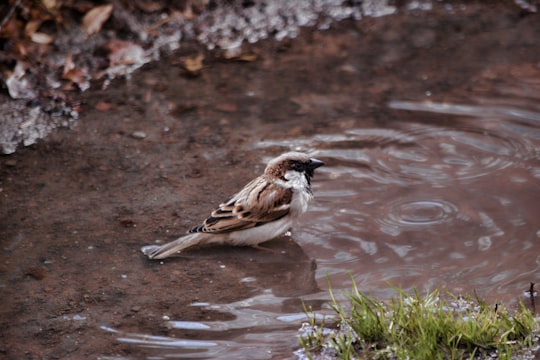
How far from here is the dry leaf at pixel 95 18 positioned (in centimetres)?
888

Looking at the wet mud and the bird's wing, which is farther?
the bird's wing

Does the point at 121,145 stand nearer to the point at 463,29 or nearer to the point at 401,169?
the point at 401,169

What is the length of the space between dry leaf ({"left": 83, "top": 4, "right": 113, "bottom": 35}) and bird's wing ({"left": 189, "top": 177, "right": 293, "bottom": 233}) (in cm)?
371

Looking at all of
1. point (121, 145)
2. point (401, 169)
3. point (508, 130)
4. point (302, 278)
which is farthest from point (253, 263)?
point (508, 130)

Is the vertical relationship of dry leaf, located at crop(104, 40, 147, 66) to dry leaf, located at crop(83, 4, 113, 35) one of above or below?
below

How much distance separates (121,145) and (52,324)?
8.28 feet

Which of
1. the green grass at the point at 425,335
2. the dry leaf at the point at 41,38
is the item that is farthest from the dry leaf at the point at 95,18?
the green grass at the point at 425,335

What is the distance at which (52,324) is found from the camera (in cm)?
500

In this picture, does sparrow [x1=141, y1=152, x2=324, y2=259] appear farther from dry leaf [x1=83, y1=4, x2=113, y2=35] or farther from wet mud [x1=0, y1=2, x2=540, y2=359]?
dry leaf [x1=83, y1=4, x2=113, y2=35]

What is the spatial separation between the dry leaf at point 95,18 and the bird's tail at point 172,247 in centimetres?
392

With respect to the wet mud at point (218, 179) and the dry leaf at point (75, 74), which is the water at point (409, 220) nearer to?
the wet mud at point (218, 179)

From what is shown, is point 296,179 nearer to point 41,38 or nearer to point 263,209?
point 263,209

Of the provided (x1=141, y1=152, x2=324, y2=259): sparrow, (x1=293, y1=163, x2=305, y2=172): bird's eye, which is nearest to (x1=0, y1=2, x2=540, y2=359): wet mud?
(x1=141, y1=152, x2=324, y2=259): sparrow

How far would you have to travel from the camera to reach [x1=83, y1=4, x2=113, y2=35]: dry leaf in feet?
29.1
